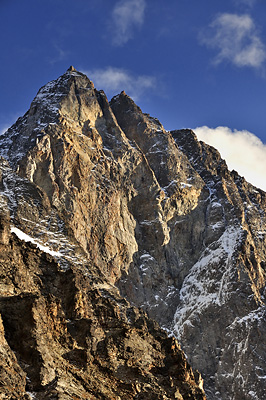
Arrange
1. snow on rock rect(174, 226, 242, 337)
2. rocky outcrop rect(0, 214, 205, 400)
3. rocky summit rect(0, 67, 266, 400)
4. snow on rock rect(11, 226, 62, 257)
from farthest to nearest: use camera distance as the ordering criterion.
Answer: snow on rock rect(174, 226, 242, 337), snow on rock rect(11, 226, 62, 257), rocky summit rect(0, 67, 266, 400), rocky outcrop rect(0, 214, 205, 400)

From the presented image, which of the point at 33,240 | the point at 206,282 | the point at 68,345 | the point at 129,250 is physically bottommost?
the point at 68,345

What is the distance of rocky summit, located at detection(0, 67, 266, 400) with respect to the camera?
57.3 metres

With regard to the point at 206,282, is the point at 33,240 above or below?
below

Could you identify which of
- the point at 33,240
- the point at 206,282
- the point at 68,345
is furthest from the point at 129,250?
the point at 68,345

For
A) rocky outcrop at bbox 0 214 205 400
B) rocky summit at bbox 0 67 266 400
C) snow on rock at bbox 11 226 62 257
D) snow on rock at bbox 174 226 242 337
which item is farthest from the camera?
snow on rock at bbox 174 226 242 337

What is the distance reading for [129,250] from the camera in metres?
129

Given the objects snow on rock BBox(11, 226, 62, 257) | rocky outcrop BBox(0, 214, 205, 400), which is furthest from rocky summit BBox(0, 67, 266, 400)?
snow on rock BBox(11, 226, 62, 257)

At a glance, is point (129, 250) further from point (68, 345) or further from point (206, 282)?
point (68, 345)

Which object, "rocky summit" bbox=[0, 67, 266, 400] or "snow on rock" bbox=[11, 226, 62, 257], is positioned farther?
A: "snow on rock" bbox=[11, 226, 62, 257]

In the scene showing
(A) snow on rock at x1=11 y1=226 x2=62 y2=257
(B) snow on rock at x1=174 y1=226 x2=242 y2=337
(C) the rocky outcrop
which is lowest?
(C) the rocky outcrop

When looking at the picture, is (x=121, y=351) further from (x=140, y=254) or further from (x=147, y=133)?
(x=147, y=133)

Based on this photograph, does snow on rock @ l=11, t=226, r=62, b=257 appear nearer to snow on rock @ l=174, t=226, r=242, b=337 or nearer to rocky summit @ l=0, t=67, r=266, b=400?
rocky summit @ l=0, t=67, r=266, b=400

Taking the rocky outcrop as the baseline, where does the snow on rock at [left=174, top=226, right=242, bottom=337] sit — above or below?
above

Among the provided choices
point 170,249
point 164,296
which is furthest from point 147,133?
point 164,296
